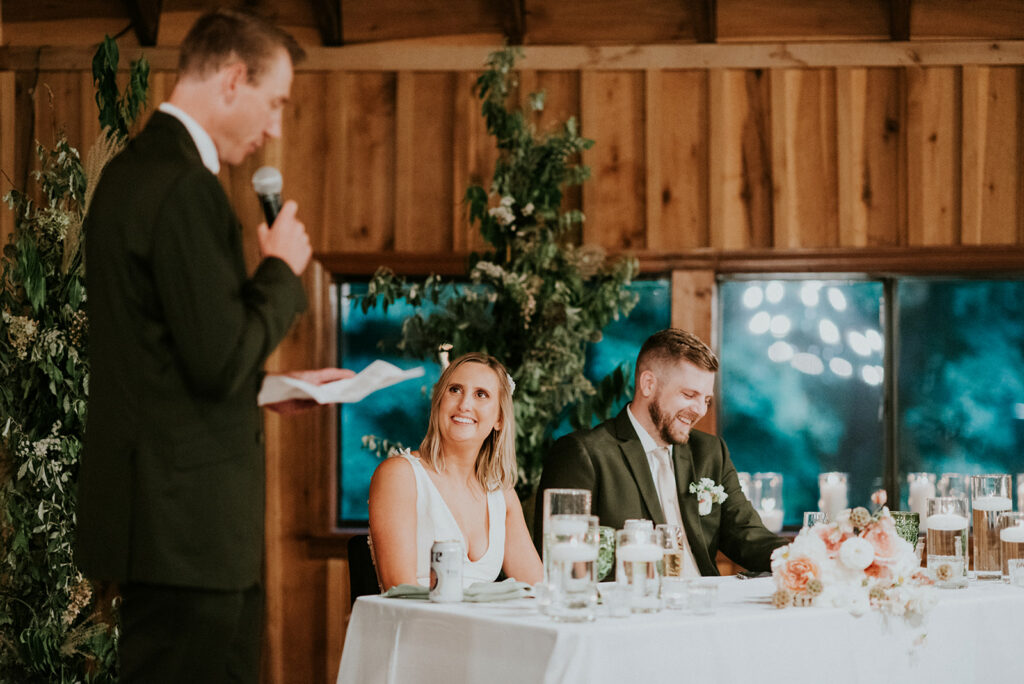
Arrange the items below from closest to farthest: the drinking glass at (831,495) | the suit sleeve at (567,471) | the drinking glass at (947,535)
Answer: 1. the drinking glass at (947,535)
2. the suit sleeve at (567,471)
3. the drinking glass at (831,495)

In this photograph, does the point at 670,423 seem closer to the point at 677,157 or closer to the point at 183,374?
the point at 677,157

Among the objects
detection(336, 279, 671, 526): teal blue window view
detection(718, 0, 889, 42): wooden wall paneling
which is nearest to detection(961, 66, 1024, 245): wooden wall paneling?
detection(718, 0, 889, 42): wooden wall paneling

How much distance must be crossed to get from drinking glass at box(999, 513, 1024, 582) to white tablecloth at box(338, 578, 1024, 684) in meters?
0.28

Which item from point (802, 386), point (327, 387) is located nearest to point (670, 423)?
point (802, 386)

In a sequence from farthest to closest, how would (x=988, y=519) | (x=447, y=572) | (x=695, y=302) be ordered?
(x=695, y=302) → (x=988, y=519) → (x=447, y=572)

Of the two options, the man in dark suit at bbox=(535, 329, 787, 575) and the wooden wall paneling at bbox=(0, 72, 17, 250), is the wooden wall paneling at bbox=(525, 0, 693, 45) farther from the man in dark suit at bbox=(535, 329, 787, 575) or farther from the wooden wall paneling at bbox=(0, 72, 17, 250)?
the wooden wall paneling at bbox=(0, 72, 17, 250)

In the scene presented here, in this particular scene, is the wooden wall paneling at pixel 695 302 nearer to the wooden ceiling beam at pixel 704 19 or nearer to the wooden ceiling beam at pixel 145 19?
the wooden ceiling beam at pixel 704 19

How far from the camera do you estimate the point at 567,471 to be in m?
3.56

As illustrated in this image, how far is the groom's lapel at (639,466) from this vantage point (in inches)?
141

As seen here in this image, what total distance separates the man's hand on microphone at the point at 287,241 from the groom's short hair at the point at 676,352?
2103mm

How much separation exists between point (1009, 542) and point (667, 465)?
1.09 meters

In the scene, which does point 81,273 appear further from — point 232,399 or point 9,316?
point 232,399

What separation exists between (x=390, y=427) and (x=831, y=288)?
2.09 metres

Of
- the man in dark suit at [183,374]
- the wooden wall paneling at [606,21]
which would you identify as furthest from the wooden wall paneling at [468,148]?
the man in dark suit at [183,374]
